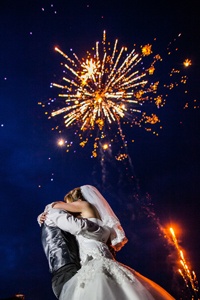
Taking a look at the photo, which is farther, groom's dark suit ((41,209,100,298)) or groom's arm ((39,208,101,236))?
groom's arm ((39,208,101,236))

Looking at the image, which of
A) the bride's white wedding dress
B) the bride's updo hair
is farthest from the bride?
the bride's updo hair

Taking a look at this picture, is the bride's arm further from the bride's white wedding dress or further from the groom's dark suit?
the bride's white wedding dress

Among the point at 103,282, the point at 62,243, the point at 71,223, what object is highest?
the point at 71,223

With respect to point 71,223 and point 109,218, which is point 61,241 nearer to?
point 71,223

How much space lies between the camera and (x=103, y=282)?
2.83m

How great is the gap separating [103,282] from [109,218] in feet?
A: 3.98

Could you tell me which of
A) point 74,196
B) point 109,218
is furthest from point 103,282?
point 74,196

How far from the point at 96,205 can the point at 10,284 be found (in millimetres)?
45364

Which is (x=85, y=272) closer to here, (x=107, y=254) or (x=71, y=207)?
(x=107, y=254)

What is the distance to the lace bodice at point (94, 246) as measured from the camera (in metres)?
3.36

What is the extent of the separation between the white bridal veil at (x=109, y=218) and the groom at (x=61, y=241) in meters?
0.34

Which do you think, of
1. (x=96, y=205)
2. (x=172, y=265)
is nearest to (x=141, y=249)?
(x=172, y=265)

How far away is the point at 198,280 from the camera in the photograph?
58.5 metres

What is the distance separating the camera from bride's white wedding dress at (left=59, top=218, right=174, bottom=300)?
108 inches
